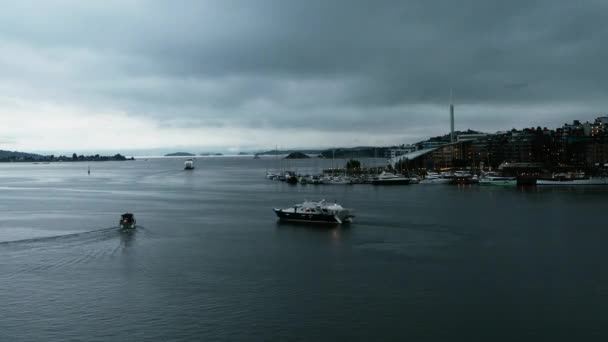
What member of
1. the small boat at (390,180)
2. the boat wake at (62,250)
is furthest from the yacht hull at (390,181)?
the boat wake at (62,250)

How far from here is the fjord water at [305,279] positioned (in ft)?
37.2

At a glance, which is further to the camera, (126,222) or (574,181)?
(574,181)

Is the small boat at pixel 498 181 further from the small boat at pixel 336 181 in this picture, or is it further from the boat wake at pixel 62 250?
the boat wake at pixel 62 250

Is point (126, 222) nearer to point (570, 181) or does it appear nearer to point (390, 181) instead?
point (390, 181)

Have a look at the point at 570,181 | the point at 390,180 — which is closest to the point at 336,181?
the point at 390,180

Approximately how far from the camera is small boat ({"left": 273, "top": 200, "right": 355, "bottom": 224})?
26.1m

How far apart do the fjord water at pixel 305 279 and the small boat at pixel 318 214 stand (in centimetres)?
108

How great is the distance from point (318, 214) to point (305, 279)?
1132 centimetres

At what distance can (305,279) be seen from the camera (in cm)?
1518

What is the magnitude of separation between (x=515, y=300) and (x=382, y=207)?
2098cm

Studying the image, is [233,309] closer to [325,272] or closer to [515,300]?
[325,272]

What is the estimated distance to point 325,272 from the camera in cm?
1605

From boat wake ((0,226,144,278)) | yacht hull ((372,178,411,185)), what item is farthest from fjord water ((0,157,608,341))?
yacht hull ((372,178,411,185))

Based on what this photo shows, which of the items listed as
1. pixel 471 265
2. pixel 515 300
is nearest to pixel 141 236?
pixel 471 265
